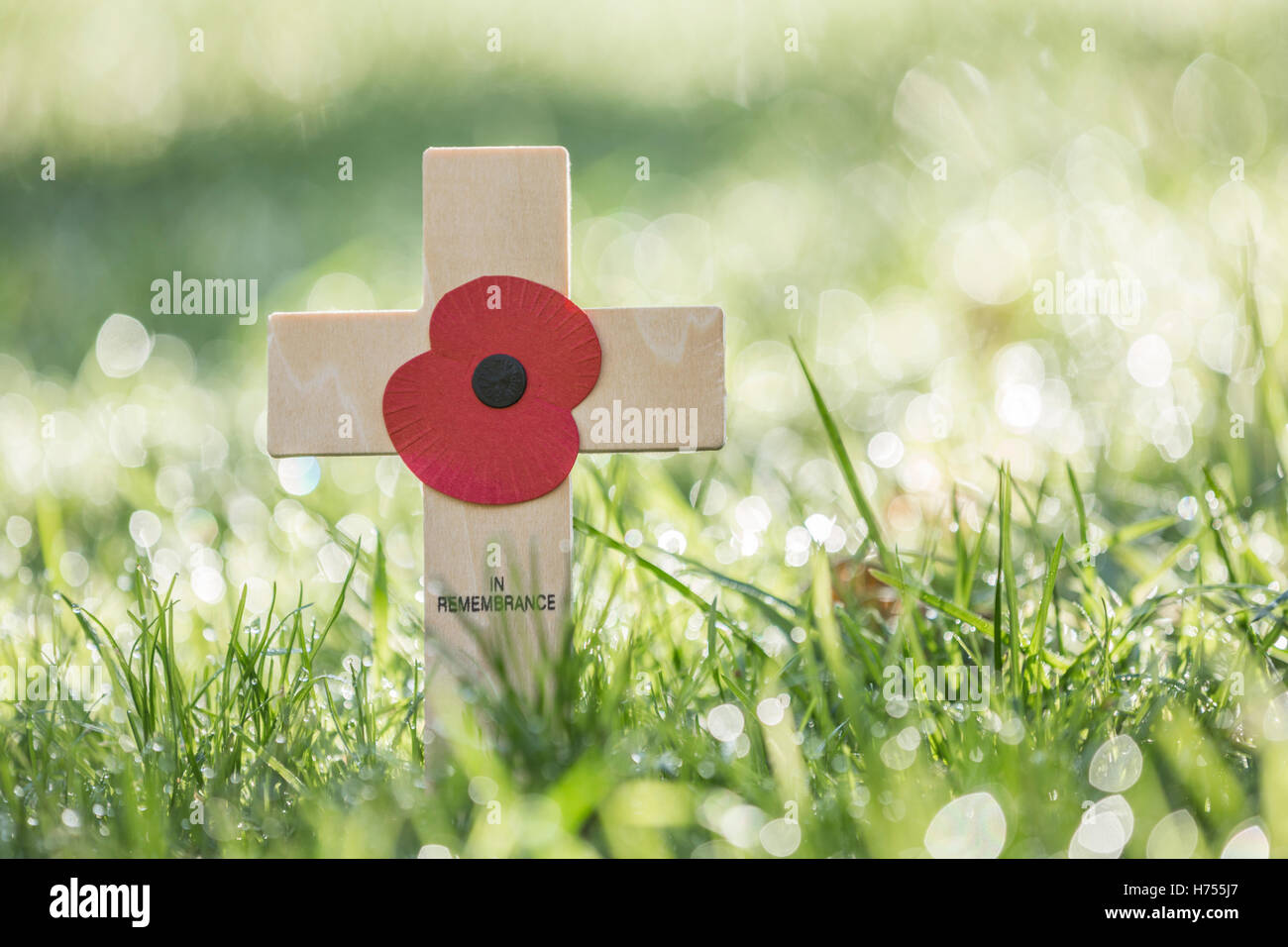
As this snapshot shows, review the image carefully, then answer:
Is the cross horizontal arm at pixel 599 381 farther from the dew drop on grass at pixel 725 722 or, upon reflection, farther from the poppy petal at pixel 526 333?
the dew drop on grass at pixel 725 722

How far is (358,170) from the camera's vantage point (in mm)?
3623

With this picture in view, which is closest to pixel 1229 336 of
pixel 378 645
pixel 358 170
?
pixel 378 645

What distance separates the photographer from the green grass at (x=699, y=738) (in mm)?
998

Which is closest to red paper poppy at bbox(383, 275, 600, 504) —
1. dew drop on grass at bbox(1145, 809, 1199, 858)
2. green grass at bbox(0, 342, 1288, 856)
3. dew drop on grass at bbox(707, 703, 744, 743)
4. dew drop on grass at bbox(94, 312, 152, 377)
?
green grass at bbox(0, 342, 1288, 856)

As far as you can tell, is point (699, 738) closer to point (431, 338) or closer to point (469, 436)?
point (469, 436)

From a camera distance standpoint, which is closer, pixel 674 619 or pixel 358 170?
pixel 674 619

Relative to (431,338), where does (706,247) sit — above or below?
above

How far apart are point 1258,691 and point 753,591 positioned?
52 cm

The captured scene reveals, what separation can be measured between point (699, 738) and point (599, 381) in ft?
1.34

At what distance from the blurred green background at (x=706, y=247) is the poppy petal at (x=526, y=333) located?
23cm

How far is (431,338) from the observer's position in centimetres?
127

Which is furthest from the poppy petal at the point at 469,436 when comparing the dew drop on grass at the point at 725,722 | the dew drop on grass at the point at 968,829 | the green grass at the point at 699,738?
the dew drop on grass at the point at 968,829

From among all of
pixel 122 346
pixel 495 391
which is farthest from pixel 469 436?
pixel 122 346
